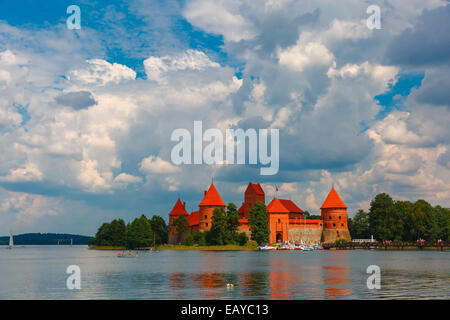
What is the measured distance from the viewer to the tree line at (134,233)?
333 ft

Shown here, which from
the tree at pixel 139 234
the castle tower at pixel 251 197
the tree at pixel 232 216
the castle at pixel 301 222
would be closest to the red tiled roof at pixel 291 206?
the castle tower at pixel 251 197

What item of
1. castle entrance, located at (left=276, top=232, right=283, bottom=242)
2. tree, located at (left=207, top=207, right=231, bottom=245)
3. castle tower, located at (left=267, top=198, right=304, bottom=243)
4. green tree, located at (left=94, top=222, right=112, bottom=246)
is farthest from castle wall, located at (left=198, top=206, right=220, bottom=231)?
green tree, located at (left=94, top=222, right=112, bottom=246)

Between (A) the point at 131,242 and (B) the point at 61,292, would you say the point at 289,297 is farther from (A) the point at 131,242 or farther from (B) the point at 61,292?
(A) the point at 131,242

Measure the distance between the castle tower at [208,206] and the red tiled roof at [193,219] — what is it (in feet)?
31.3

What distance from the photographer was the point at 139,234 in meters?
101

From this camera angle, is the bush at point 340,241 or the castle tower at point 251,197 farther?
the castle tower at point 251,197

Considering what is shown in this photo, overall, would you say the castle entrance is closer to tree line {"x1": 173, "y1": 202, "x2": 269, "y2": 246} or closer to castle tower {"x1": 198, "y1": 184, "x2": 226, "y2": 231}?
tree line {"x1": 173, "y1": 202, "x2": 269, "y2": 246}

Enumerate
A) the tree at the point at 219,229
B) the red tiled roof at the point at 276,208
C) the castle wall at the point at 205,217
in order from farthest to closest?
the red tiled roof at the point at 276,208 < the castle wall at the point at 205,217 < the tree at the point at 219,229

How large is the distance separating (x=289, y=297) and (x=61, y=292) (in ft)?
40.8

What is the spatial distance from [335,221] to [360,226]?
7512mm

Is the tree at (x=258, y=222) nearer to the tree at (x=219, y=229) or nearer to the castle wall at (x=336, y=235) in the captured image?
the tree at (x=219, y=229)

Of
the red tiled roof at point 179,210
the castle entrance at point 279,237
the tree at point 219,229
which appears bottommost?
the castle entrance at point 279,237

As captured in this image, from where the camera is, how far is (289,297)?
2320cm
